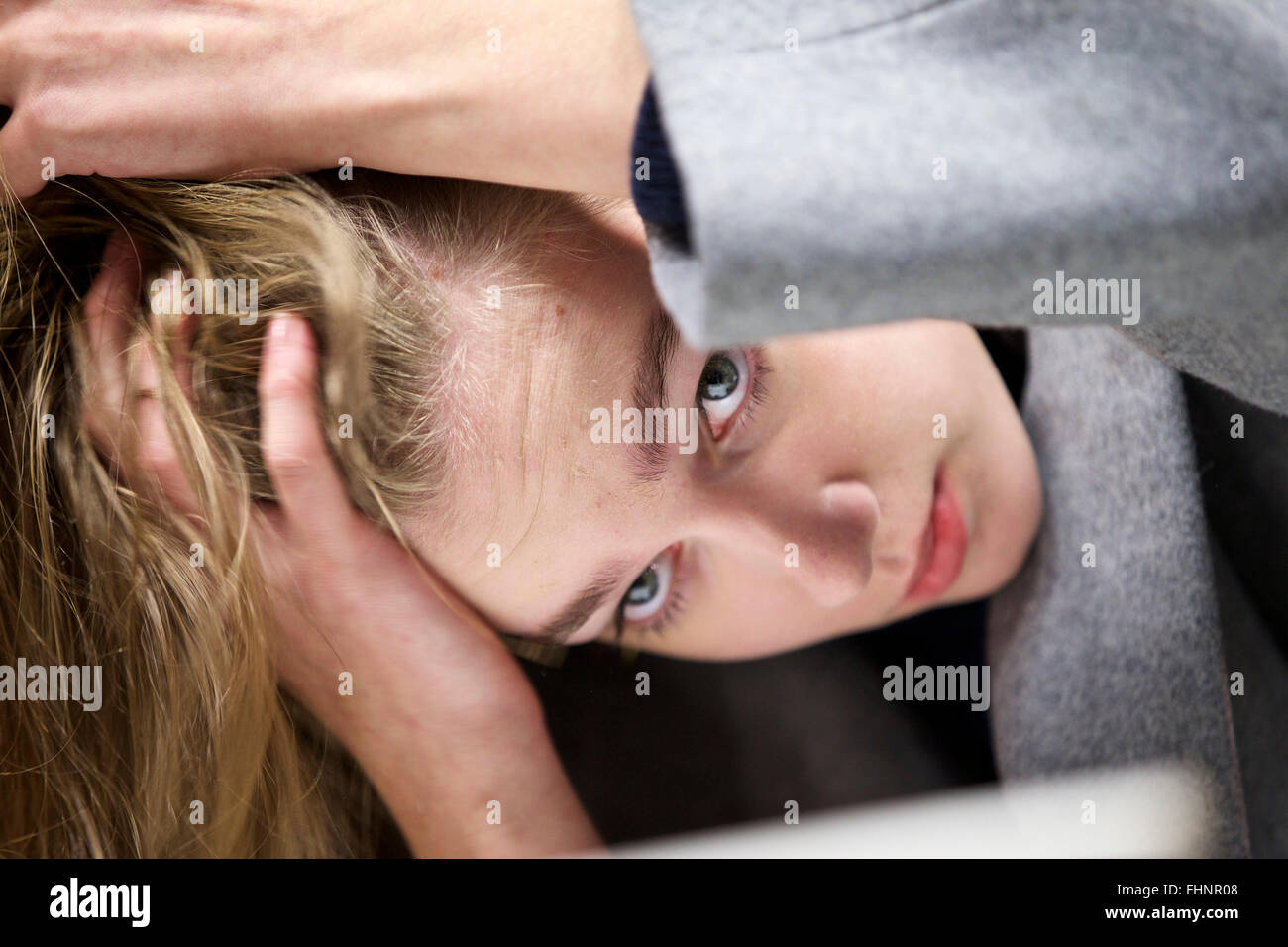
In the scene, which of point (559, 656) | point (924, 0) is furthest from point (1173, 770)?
point (924, 0)

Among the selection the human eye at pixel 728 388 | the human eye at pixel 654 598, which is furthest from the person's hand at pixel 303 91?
the human eye at pixel 654 598

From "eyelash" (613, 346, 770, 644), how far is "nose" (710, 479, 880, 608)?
0.04 meters

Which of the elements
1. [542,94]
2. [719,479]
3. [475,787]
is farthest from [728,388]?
[475,787]

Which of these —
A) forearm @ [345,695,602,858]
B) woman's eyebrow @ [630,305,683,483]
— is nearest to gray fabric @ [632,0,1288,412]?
woman's eyebrow @ [630,305,683,483]

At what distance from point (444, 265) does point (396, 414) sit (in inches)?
2.9

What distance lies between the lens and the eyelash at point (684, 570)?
1.62 ft

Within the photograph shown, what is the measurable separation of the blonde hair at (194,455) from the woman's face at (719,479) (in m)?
0.03

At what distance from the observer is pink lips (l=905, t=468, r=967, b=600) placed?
58 cm

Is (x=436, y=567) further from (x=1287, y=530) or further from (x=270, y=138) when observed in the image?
(x=1287, y=530)

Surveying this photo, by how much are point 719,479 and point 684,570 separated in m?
0.07

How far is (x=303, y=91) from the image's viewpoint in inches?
15.8

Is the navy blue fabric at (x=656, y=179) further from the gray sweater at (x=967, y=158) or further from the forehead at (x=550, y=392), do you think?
the forehead at (x=550, y=392)

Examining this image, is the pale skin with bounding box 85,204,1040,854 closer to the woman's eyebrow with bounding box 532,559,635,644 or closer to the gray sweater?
A: the woman's eyebrow with bounding box 532,559,635,644
